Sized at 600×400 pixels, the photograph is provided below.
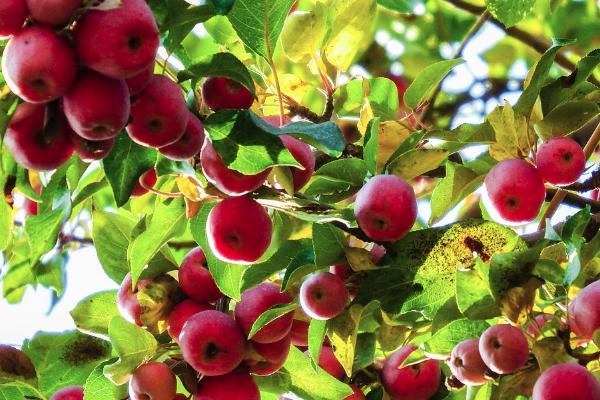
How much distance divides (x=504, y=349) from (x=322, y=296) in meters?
0.28

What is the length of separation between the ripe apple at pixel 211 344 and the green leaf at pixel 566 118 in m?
0.59

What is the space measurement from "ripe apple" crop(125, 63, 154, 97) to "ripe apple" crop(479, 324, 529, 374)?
529 millimetres

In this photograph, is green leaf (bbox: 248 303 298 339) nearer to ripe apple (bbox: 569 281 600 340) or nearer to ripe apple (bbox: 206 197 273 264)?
ripe apple (bbox: 206 197 273 264)

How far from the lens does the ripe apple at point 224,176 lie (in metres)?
1.32

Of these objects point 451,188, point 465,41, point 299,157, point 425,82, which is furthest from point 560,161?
point 465,41

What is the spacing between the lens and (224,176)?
1322mm

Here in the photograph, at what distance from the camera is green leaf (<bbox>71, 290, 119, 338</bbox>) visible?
1.72 m

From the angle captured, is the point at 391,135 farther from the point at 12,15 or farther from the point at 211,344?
the point at 12,15

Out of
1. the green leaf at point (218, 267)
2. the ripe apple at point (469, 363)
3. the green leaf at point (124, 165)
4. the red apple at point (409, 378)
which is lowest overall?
the red apple at point (409, 378)

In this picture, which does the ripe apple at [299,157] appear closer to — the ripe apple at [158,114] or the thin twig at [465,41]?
the ripe apple at [158,114]

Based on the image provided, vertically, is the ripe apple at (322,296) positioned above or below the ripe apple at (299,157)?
below

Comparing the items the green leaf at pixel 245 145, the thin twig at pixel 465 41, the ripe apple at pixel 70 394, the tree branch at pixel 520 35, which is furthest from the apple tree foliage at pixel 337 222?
the tree branch at pixel 520 35

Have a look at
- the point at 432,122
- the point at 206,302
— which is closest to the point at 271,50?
the point at 206,302

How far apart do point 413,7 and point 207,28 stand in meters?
0.48
